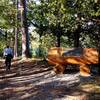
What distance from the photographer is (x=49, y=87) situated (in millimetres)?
14422

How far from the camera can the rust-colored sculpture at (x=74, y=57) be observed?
16578 millimetres

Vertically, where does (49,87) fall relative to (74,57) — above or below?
below

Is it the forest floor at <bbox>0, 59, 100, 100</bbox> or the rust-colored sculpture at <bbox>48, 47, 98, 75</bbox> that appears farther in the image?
the rust-colored sculpture at <bbox>48, 47, 98, 75</bbox>

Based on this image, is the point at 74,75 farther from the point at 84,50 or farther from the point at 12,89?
the point at 12,89

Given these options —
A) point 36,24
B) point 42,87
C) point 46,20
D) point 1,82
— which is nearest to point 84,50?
point 42,87

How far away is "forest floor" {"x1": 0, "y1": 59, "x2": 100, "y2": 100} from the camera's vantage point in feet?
41.6

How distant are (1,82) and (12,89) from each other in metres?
2.45

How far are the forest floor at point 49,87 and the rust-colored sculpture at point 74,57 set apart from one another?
1.68ft

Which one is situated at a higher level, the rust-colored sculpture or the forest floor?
the rust-colored sculpture

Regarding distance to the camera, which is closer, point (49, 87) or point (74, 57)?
point (49, 87)

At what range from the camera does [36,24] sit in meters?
30.2

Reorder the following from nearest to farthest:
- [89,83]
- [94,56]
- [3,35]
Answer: [89,83]
[94,56]
[3,35]

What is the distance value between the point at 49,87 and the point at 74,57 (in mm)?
3397

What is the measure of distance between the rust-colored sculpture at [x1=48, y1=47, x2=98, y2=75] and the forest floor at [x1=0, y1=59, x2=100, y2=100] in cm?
51
